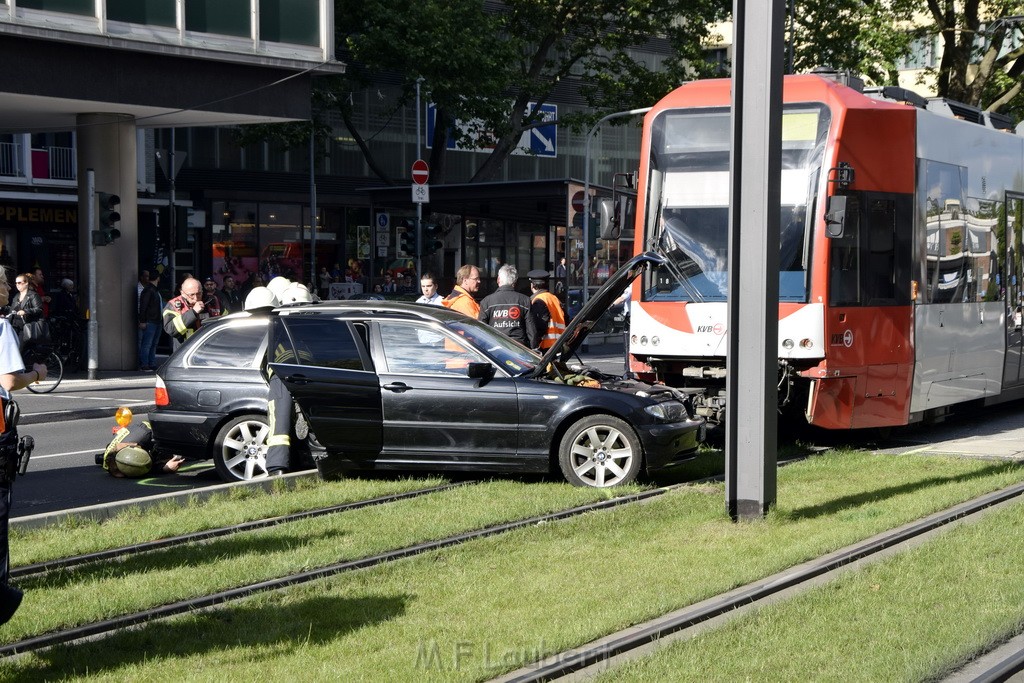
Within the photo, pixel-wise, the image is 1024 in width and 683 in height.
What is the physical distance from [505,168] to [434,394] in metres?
44.7

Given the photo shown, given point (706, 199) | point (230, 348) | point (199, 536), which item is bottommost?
point (199, 536)

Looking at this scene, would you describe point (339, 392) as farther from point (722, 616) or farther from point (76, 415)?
point (76, 415)

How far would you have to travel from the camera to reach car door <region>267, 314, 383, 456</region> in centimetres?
1089

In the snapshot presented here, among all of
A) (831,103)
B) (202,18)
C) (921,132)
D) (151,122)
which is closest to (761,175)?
(831,103)

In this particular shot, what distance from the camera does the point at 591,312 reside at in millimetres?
11461

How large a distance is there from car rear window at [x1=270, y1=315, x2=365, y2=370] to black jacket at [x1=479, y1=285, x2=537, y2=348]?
3188 millimetres

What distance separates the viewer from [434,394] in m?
10.9

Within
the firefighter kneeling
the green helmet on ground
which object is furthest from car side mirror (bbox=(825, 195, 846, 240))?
the green helmet on ground

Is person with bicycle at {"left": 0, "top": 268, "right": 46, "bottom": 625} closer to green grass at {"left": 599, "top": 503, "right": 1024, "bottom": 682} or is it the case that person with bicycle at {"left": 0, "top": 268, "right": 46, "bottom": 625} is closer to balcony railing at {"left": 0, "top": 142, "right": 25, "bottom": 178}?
green grass at {"left": 599, "top": 503, "right": 1024, "bottom": 682}

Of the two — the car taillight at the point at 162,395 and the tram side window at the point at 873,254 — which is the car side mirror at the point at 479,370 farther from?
the tram side window at the point at 873,254

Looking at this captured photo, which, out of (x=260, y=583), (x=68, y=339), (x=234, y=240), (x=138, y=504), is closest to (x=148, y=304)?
(x=68, y=339)

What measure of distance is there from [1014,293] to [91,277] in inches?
573

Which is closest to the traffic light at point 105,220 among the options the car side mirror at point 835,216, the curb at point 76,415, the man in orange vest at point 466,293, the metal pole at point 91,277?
the metal pole at point 91,277

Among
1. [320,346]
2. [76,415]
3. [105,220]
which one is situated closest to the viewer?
[320,346]
